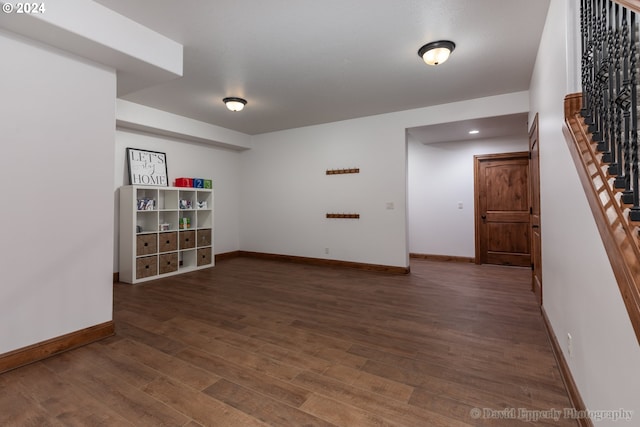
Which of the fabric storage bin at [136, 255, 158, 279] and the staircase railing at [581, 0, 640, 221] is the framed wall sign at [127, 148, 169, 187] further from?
the staircase railing at [581, 0, 640, 221]

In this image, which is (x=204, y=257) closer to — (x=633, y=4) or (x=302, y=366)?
(x=302, y=366)

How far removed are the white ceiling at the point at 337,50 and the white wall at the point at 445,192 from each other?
5.92ft

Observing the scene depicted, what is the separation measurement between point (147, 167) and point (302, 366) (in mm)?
4470

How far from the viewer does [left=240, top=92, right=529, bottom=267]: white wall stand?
498cm

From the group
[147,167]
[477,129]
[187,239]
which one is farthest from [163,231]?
[477,129]

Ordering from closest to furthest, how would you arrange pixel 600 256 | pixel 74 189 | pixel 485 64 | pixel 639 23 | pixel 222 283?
pixel 600 256 < pixel 639 23 < pixel 74 189 < pixel 485 64 < pixel 222 283

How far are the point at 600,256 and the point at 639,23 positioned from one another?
125 centimetres

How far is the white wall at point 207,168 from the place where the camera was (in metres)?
4.80

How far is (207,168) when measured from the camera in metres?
6.15

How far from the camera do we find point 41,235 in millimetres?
2289

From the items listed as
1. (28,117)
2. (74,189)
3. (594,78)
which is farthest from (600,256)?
(28,117)

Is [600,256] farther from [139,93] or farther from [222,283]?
[139,93]

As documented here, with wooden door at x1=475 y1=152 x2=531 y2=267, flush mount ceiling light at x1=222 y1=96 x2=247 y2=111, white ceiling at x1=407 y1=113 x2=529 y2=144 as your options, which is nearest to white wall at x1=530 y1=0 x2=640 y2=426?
white ceiling at x1=407 y1=113 x2=529 y2=144

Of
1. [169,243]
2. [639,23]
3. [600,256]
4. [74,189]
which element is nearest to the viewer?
[600,256]
